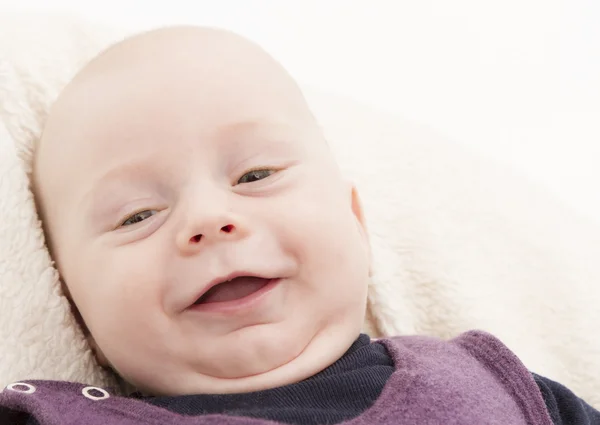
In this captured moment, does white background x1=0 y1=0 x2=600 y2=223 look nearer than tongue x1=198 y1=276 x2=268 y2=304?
No

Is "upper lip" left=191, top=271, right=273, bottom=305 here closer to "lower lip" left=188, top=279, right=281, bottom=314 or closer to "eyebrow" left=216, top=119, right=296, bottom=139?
"lower lip" left=188, top=279, right=281, bottom=314

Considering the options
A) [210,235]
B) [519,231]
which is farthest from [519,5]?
[210,235]

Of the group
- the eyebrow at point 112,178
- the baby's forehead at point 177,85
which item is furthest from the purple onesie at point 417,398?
the baby's forehead at point 177,85

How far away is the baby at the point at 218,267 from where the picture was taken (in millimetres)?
790

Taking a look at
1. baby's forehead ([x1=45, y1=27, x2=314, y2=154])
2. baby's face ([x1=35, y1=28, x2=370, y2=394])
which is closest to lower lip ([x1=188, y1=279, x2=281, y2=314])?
baby's face ([x1=35, y1=28, x2=370, y2=394])

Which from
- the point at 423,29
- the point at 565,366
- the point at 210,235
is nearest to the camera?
the point at 210,235

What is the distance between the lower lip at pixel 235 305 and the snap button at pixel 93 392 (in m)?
0.15

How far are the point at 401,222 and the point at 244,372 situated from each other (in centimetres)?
52

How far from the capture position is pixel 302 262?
0.83 m

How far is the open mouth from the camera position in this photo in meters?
0.80

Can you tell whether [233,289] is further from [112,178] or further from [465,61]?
[465,61]

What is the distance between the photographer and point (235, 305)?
790 millimetres

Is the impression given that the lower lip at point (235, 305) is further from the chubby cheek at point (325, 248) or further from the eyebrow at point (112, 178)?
the eyebrow at point (112, 178)

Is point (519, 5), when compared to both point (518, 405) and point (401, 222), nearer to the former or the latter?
point (401, 222)
